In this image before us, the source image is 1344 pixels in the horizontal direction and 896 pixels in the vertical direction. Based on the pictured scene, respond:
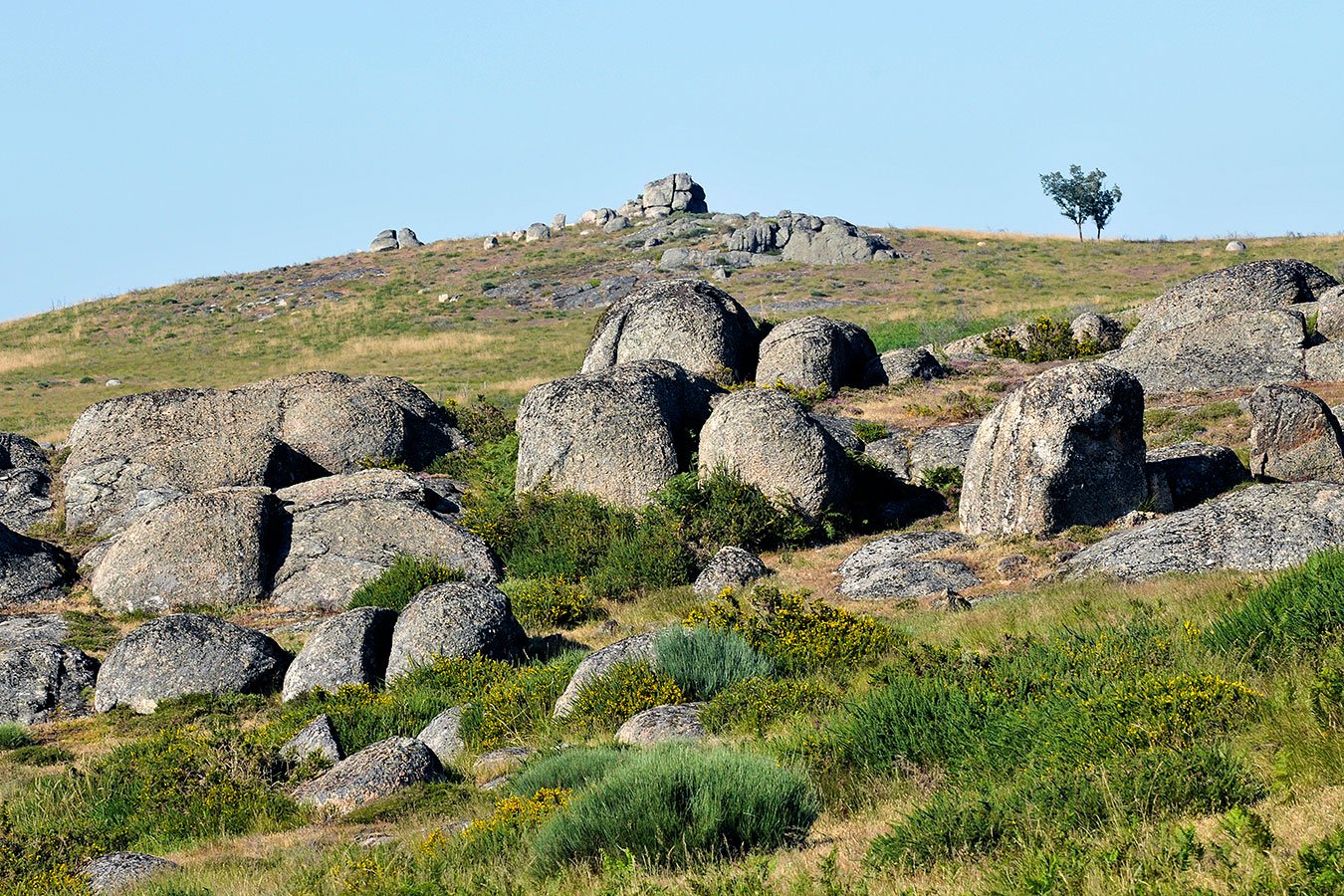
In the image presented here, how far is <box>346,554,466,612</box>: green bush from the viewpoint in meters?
22.0

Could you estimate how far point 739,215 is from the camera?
105m

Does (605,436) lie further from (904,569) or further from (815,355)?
(815,355)

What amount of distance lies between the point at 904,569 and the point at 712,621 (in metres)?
4.72

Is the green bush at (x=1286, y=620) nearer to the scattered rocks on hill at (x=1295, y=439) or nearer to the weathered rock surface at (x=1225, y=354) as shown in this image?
the scattered rocks on hill at (x=1295, y=439)

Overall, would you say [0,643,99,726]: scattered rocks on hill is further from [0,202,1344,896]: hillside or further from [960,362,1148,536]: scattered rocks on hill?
[960,362,1148,536]: scattered rocks on hill

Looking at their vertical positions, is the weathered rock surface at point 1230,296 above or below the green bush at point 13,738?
above

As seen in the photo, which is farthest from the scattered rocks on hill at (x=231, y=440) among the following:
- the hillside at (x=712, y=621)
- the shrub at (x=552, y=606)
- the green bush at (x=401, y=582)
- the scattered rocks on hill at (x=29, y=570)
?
the shrub at (x=552, y=606)

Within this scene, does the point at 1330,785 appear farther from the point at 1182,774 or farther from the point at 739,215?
the point at 739,215

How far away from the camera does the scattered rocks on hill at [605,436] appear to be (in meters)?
26.4

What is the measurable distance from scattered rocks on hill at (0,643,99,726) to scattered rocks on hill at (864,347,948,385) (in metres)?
20.7

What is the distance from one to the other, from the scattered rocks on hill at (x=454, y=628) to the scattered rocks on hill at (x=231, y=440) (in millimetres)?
11319

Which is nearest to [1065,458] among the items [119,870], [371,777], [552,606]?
[552,606]

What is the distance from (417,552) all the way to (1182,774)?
18018 millimetres

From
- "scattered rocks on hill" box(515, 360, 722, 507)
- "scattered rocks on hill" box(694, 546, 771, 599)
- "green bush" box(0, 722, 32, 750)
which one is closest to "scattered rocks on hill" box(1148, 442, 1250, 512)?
"scattered rocks on hill" box(694, 546, 771, 599)
